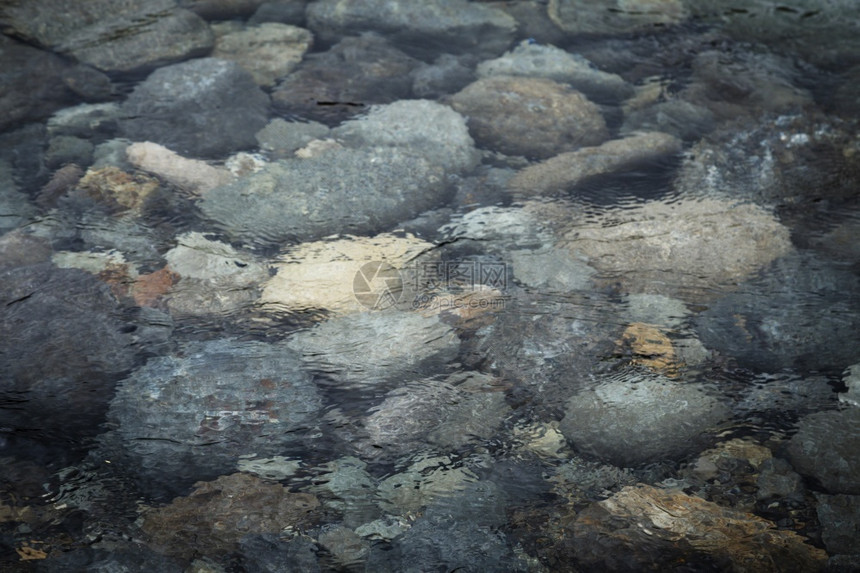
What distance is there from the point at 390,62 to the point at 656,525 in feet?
5.20

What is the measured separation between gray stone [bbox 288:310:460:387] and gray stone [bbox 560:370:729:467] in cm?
29

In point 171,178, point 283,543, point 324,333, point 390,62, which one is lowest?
point 283,543

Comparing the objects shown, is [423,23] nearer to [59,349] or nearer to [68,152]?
[68,152]

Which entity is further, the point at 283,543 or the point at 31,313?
the point at 31,313

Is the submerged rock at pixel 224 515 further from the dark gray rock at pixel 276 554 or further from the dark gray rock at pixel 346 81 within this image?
the dark gray rock at pixel 346 81

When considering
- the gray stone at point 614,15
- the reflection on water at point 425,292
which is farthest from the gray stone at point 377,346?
the gray stone at point 614,15

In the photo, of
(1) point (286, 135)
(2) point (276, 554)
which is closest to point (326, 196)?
(1) point (286, 135)

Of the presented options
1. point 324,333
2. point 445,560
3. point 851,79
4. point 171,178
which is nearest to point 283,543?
point 445,560

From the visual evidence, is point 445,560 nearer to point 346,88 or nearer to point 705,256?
point 705,256

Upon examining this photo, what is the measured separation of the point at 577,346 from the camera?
150 cm

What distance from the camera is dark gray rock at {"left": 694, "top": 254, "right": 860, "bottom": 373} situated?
1473 millimetres

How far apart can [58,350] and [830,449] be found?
4.65ft

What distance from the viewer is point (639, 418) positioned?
1.35 metres
